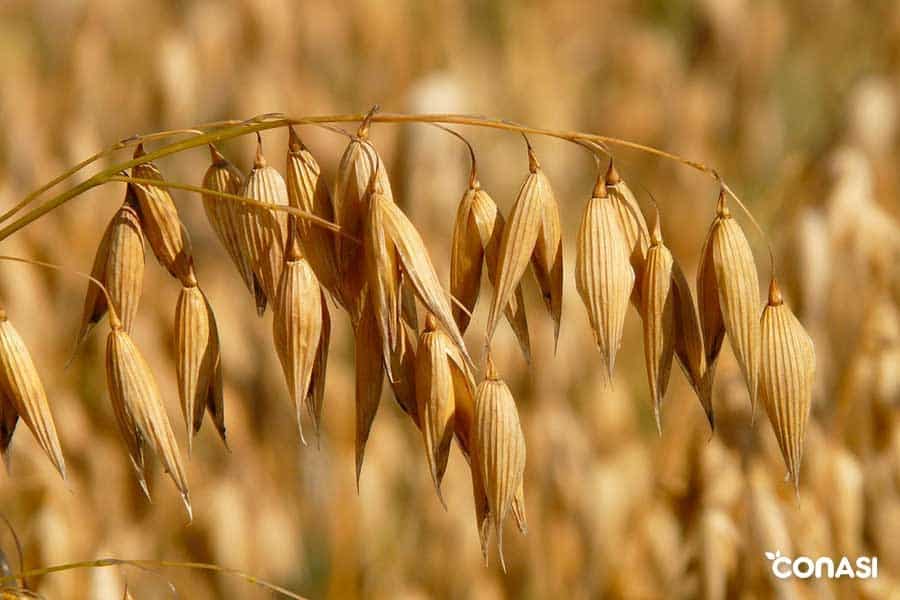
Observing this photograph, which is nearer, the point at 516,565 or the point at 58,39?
the point at 516,565

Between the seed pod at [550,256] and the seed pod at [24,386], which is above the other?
the seed pod at [550,256]

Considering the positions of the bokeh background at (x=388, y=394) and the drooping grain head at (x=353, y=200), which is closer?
Answer: the drooping grain head at (x=353, y=200)

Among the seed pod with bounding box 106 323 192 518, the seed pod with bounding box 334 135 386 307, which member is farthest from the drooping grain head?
the seed pod with bounding box 106 323 192 518

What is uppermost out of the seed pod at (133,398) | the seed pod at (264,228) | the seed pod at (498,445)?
the seed pod at (264,228)

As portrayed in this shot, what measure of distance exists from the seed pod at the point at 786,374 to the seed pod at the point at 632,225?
2.5 inches

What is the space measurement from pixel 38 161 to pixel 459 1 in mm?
740

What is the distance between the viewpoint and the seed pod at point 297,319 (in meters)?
0.55

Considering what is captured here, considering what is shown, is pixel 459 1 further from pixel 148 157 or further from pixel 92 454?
pixel 148 157

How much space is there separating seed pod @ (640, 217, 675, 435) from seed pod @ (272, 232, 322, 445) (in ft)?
0.51

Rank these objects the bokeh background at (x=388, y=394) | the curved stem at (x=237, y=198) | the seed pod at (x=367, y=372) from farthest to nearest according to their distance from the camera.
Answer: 1. the bokeh background at (x=388, y=394)
2. the seed pod at (x=367, y=372)
3. the curved stem at (x=237, y=198)

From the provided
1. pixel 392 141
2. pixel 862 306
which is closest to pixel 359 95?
pixel 392 141

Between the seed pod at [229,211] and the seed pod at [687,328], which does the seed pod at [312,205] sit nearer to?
the seed pod at [229,211]

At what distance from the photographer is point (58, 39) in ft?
5.24

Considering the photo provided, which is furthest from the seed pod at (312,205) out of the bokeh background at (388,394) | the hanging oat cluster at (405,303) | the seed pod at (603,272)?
the bokeh background at (388,394)
